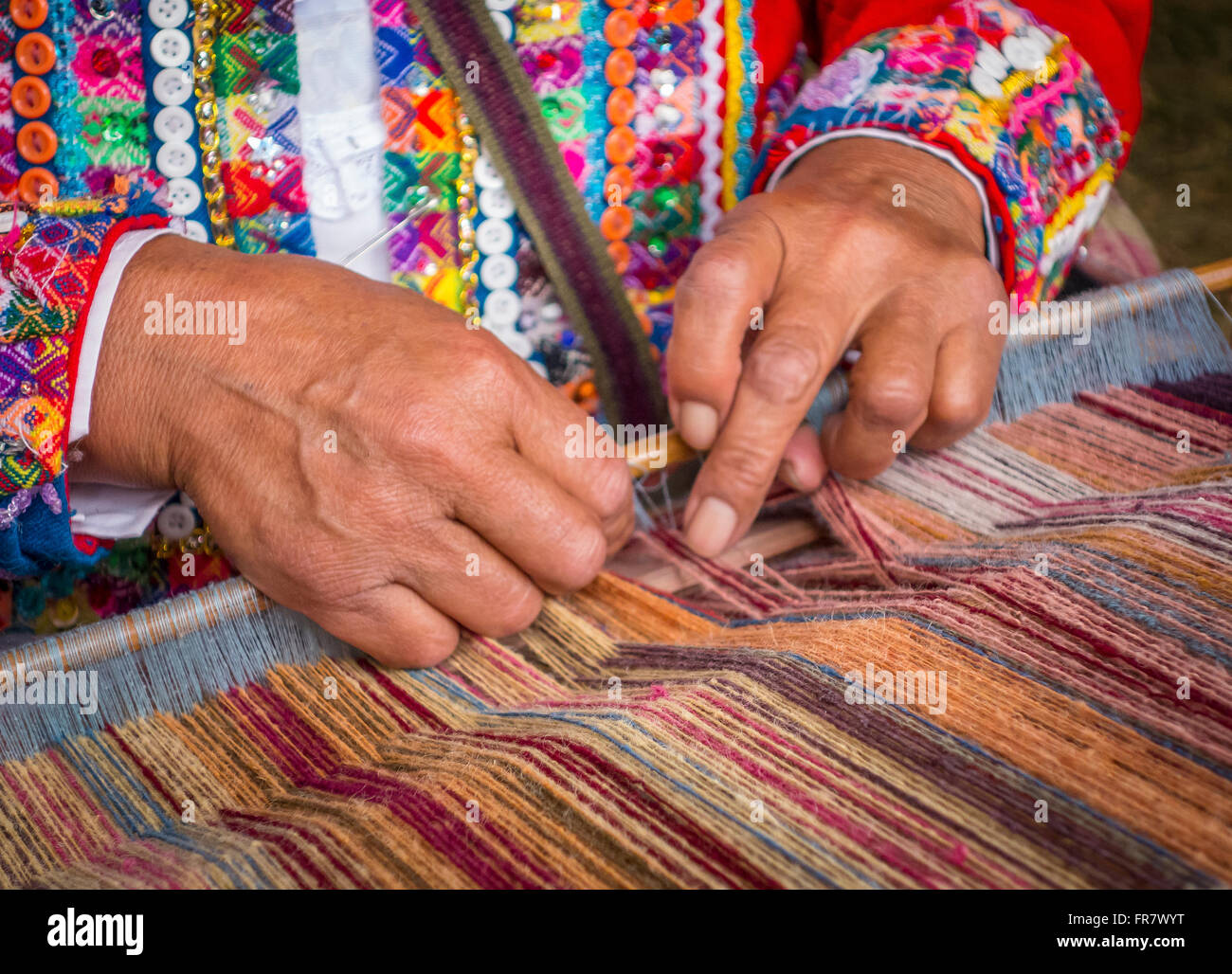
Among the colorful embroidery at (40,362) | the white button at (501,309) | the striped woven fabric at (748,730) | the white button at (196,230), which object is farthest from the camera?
the white button at (501,309)

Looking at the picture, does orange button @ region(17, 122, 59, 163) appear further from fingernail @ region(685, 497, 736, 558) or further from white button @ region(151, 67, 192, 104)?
fingernail @ region(685, 497, 736, 558)

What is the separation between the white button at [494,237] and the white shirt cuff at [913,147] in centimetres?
27

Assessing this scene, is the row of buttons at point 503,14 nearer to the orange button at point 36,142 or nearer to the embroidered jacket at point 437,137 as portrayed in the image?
the embroidered jacket at point 437,137

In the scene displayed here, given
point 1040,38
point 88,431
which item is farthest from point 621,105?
point 88,431

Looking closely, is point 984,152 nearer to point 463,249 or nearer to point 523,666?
point 463,249

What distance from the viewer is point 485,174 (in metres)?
0.94

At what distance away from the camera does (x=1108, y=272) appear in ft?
4.55

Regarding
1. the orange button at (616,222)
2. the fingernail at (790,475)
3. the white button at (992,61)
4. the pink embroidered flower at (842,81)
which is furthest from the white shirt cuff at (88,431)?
the white button at (992,61)

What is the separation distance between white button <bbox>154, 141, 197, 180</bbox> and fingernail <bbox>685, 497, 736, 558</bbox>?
56cm

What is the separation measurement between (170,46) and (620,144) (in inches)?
16.9

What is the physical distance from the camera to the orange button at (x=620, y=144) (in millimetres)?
981

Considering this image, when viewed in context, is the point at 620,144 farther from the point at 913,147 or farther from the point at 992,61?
the point at 992,61

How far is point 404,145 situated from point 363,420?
1.18 ft

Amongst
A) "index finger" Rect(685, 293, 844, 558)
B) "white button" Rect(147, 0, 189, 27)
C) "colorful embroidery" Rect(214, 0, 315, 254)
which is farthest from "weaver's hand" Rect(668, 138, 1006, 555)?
"white button" Rect(147, 0, 189, 27)
